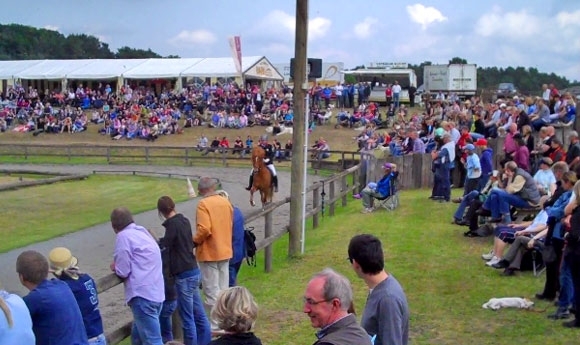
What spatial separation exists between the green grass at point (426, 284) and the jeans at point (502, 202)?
2.01ft

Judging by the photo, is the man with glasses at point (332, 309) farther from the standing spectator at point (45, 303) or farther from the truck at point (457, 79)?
the truck at point (457, 79)

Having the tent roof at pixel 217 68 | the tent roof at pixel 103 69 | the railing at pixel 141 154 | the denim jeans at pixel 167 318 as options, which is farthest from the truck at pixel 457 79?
the denim jeans at pixel 167 318

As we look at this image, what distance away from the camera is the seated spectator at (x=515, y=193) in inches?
474

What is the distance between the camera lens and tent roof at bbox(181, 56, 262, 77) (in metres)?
51.0

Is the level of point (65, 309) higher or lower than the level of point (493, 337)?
higher

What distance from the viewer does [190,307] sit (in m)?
7.48

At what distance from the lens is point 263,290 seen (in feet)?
33.9

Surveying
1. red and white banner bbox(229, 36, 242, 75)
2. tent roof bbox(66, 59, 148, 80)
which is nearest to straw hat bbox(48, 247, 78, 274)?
red and white banner bbox(229, 36, 242, 75)

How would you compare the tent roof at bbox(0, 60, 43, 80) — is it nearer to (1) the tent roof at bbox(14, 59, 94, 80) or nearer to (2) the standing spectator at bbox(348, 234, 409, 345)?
(1) the tent roof at bbox(14, 59, 94, 80)

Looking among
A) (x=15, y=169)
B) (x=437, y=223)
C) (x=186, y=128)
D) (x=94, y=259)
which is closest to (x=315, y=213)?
(x=437, y=223)

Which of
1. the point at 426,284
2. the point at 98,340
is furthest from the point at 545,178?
the point at 98,340

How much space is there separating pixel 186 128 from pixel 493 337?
40.0 metres

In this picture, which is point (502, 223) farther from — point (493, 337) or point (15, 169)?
point (15, 169)

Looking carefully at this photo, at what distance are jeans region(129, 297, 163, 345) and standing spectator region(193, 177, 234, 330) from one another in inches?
51.9
